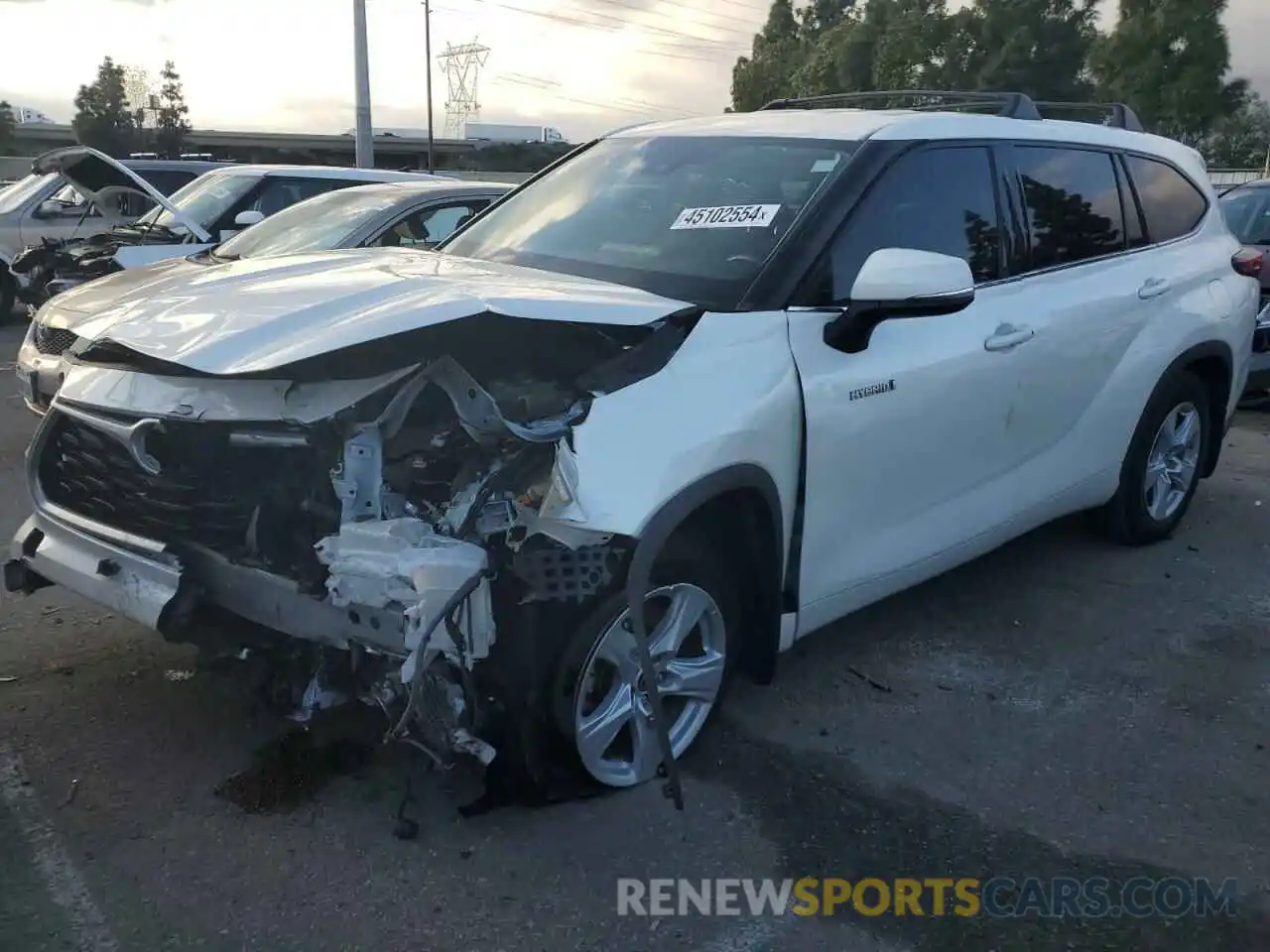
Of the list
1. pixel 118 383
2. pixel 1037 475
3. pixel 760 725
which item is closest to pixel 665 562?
pixel 760 725

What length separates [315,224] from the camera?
7539mm

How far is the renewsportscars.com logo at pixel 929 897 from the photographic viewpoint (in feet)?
9.65

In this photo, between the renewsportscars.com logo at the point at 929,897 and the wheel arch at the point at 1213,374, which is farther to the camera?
the wheel arch at the point at 1213,374

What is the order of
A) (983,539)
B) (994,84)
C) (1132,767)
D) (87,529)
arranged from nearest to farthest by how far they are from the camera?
(87,529), (1132,767), (983,539), (994,84)

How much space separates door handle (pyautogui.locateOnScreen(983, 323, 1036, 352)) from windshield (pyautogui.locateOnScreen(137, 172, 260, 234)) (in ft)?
24.8

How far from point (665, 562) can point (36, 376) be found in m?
4.00

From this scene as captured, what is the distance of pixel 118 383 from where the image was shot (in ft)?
10.4

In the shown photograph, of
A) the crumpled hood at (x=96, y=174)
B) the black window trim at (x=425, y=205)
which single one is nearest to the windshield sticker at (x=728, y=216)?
the black window trim at (x=425, y=205)

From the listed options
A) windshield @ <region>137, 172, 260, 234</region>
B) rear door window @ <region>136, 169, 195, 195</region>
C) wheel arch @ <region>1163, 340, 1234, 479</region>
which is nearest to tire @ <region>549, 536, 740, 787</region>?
wheel arch @ <region>1163, 340, 1234, 479</region>

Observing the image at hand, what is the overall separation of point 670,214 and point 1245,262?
3354 mm

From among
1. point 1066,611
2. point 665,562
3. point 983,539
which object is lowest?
point 1066,611

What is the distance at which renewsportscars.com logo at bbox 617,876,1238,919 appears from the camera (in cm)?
294

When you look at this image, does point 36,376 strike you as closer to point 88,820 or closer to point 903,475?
point 88,820

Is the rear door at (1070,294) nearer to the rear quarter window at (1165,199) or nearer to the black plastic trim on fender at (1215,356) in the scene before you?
the rear quarter window at (1165,199)
